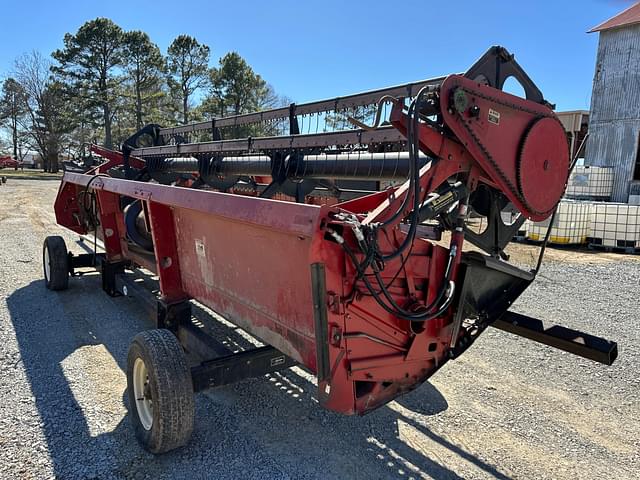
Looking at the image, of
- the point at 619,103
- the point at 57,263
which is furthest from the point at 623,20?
the point at 57,263

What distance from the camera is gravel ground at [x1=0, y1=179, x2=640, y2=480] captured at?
8.64 ft

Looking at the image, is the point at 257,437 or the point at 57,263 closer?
the point at 257,437

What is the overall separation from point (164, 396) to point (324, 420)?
1075mm

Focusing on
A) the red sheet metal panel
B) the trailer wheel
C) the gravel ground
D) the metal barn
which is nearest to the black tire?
the gravel ground

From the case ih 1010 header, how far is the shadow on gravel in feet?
0.69

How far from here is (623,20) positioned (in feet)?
53.8

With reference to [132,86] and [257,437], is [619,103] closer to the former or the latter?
[257,437]

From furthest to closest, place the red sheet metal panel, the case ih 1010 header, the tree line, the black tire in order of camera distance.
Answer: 1. the tree line
2. the black tire
3. the red sheet metal panel
4. the case ih 1010 header

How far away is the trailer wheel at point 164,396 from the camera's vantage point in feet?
8.44

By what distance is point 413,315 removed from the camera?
2.33 meters

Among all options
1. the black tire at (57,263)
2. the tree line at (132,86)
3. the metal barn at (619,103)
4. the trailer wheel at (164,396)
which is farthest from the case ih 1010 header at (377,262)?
A: the tree line at (132,86)

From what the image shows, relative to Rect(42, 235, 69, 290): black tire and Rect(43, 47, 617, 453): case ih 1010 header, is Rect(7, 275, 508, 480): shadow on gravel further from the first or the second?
Rect(42, 235, 69, 290): black tire

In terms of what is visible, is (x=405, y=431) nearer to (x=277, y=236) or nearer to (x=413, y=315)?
→ (x=413, y=315)

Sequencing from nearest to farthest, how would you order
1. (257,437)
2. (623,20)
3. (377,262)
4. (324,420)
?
(377,262), (257,437), (324,420), (623,20)
